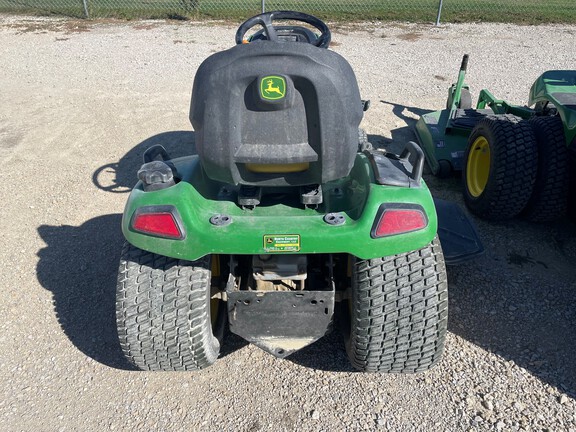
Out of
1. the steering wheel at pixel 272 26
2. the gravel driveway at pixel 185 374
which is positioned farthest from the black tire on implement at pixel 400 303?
the steering wheel at pixel 272 26

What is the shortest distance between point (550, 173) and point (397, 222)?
190cm

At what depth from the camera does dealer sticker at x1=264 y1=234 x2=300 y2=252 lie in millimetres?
2115

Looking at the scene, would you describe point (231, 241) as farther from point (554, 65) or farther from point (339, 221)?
point (554, 65)

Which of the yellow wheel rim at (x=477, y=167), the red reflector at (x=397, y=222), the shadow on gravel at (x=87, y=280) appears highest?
the red reflector at (x=397, y=222)

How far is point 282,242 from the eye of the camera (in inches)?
83.6

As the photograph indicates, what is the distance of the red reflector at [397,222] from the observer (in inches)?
83.6

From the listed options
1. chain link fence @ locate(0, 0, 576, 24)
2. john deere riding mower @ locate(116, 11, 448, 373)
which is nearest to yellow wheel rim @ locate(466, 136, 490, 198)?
john deere riding mower @ locate(116, 11, 448, 373)

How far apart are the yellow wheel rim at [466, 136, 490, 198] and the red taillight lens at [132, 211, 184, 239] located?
2696 mm

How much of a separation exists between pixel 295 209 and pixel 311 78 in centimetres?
74

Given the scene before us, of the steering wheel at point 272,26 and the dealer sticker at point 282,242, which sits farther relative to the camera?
the steering wheel at point 272,26

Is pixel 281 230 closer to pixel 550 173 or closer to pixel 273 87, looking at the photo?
pixel 273 87

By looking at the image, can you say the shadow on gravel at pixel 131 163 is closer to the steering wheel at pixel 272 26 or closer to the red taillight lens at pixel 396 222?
the steering wheel at pixel 272 26

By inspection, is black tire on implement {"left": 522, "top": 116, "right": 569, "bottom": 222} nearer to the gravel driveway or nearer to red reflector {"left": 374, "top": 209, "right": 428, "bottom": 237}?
the gravel driveway

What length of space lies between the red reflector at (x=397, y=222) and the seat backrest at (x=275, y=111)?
10.2 inches
